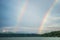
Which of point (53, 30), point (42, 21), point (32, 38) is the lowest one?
point (32, 38)

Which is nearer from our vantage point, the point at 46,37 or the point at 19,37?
the point at 19,37

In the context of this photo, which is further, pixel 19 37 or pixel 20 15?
pixel 20 15

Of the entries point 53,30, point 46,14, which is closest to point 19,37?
point 53,30

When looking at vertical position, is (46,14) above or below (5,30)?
above

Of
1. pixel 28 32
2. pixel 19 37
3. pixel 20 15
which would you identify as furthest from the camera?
pixel 20 15

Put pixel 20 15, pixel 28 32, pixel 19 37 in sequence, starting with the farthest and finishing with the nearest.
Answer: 1. pixel 20 15
2. pixel 28 32
3. pixel 19 37

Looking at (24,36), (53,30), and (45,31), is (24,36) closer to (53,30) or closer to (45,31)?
(45,31)

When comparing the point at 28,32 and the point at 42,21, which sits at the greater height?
the point at 42,21

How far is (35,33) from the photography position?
5.50 m

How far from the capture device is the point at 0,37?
5.30 meters

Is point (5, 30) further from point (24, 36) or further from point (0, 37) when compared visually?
point (24, 36)

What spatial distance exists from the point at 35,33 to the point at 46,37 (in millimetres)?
530

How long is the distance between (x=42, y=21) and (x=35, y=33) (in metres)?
→ 1.10

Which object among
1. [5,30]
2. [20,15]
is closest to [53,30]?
[20,15]
